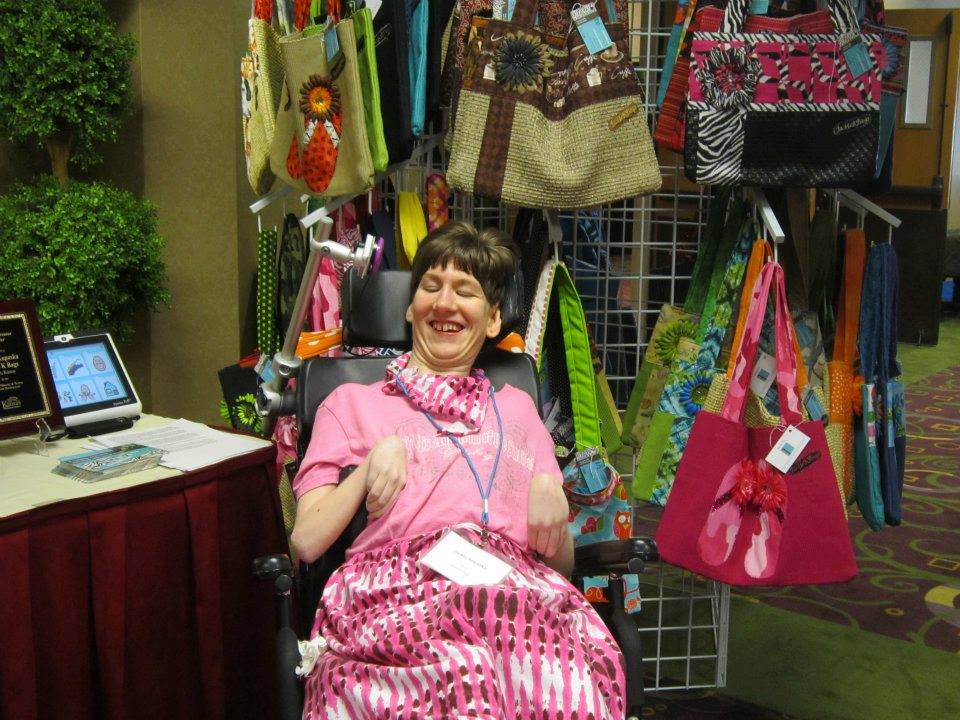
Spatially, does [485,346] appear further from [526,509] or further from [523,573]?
[523,573]

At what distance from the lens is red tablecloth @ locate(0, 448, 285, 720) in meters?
1.58

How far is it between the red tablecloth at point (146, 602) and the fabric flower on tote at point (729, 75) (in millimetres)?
1243

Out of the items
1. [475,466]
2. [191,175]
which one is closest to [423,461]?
[475,466]

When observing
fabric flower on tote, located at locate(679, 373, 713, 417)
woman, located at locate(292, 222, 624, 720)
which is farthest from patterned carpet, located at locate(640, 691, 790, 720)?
woman, located at locate(292, 222, 624, 720)

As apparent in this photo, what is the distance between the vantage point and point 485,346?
2.03 m

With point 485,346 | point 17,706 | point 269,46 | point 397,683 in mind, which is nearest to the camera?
point 397,683

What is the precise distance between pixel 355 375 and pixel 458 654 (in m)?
0.73

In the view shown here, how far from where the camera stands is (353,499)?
164 centimetres

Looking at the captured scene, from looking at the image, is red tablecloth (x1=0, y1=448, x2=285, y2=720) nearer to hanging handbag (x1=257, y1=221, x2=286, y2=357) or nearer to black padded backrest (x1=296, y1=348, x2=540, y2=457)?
black padded backrest (x1=296, y1=348, x2=540, y2=457)

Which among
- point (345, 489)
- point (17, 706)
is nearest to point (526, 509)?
point (345, 489)

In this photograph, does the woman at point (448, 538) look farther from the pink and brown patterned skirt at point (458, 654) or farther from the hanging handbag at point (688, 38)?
the hanging handbag at point (688, 38)

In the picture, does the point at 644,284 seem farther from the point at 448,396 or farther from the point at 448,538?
the point at 448,538

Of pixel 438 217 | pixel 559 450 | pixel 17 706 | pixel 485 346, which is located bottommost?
pixel 17 706

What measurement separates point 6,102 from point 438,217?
6.37 ft
